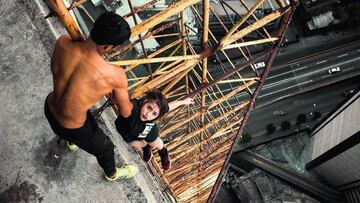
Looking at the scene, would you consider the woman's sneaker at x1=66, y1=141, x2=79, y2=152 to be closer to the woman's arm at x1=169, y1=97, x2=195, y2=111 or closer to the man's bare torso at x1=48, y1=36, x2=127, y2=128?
the woman's arm at x1=169, y1=97, x2=195, y2=111

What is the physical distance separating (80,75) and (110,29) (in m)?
1.08

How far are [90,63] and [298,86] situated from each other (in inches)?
1367

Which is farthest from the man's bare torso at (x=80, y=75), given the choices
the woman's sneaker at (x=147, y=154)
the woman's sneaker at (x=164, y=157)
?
the woman's sneaker at (x=164, y=157)

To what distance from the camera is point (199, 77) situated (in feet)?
61.4

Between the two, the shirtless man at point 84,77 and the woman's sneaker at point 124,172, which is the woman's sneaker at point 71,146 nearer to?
the woman's sneaker at point 124,172

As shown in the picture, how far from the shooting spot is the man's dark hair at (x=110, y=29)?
6.54m

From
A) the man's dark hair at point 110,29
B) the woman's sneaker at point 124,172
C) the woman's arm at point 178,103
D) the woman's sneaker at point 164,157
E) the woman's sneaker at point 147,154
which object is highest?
the man's dark hair at point 110,29

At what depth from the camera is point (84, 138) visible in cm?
886

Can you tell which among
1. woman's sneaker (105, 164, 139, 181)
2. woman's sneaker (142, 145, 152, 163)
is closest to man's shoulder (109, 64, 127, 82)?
woman's sneaker (105, 164, 139, 181)

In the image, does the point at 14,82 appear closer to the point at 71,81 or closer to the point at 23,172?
the point at 23,172

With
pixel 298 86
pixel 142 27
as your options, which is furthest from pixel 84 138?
pixel 298 86

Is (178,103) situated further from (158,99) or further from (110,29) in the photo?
(110,29)

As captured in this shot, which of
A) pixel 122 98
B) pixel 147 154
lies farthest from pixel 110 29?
pixel 147 154

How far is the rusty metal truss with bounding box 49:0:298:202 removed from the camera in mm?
10085
